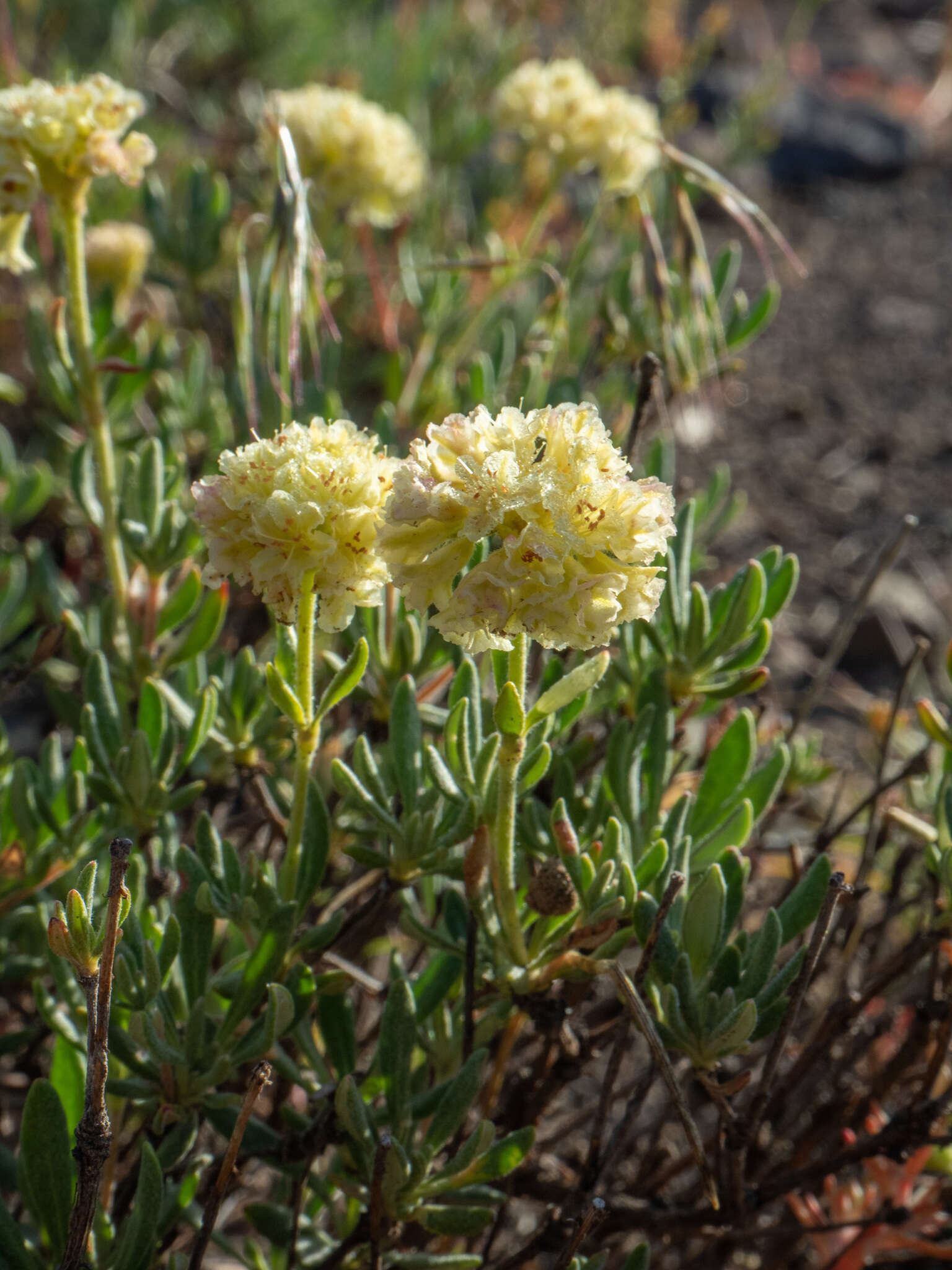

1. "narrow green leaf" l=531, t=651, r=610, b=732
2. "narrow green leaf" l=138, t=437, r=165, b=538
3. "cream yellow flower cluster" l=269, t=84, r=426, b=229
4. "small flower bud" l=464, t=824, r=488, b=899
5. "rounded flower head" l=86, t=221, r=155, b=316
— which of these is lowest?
"small flower bud" l=464, t=824, r=488, b=899

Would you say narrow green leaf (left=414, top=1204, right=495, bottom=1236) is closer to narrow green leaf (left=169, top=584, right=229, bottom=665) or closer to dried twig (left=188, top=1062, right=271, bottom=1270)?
dried twig (left=188, top=1062, right=271, bottom=1270)

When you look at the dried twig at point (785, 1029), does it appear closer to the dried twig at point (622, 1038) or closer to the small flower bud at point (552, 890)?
the dried twig at point (622, 1038)

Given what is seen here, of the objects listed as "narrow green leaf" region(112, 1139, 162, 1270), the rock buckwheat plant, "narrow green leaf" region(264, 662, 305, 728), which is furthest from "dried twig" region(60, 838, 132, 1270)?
"narrow green leaf" region(264, 662, 305, 728)

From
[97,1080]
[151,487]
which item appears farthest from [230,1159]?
[151,487]

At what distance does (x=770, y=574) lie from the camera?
2.00 metres

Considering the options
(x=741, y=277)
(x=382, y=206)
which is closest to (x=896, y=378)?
(x=741, y=277)

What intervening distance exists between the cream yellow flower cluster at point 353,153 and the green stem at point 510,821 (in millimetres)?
2020

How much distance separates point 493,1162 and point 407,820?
468 mm

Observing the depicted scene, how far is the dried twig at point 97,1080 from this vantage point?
1.16m

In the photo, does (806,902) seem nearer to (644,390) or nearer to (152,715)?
(644,390)

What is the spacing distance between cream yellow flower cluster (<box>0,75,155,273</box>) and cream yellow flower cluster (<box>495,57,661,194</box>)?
4.64ft

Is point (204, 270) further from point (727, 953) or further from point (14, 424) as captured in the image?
point (727, 953)

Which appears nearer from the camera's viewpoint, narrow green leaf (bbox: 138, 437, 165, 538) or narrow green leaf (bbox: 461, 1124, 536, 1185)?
narrow green leaf (bbox: 461, 1124, 536, 1185)

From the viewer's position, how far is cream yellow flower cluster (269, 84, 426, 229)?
304 centimetres
